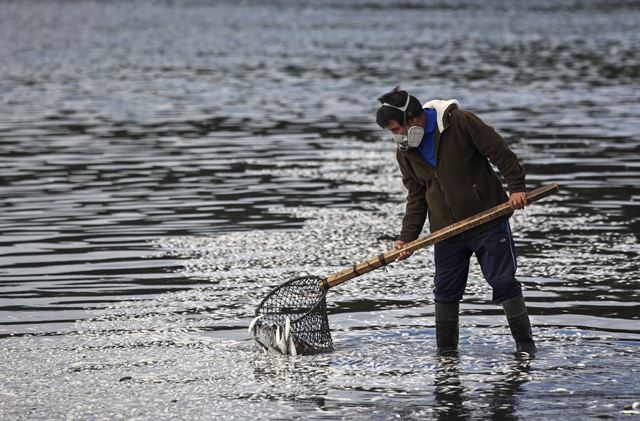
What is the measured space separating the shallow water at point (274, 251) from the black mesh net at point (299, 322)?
0.17 meters

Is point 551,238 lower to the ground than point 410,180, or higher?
lower

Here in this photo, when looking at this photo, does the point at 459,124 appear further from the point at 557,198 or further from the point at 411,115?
the point at 557,198

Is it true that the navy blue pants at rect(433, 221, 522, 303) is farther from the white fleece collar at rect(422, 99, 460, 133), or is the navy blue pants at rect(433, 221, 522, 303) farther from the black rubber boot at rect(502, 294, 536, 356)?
the white fleece collar at rect(422, 99, 460, 133)

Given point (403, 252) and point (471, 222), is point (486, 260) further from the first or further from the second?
point (403, 252)

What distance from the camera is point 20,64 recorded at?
48.8 meters

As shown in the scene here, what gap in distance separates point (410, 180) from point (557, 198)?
27.9ft

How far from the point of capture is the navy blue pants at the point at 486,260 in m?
9.57

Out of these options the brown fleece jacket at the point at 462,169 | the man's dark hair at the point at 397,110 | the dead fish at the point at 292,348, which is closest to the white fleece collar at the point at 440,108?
the brown fleece jacket at the point at 462,169

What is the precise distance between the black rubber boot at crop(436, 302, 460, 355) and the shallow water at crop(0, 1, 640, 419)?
115mm

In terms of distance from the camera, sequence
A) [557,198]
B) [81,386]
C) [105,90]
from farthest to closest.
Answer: [105,90]
[557,198]
[81,386]

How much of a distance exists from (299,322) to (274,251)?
14.0 ft

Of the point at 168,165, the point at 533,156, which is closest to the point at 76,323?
the point at 168,165

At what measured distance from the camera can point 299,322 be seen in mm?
10328

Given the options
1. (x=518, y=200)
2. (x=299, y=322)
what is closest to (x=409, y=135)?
(x=518, y=200)
